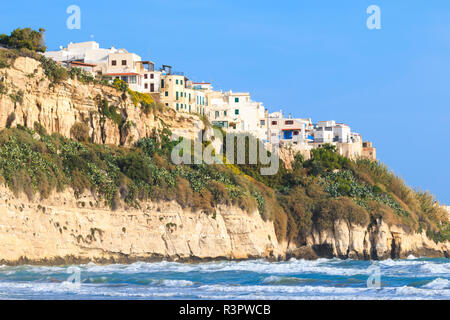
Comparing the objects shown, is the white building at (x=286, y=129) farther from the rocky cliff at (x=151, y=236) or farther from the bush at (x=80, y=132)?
the bush at (x=80, y=132)

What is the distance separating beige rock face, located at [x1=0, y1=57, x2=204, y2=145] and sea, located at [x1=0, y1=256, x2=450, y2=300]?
11178 mm

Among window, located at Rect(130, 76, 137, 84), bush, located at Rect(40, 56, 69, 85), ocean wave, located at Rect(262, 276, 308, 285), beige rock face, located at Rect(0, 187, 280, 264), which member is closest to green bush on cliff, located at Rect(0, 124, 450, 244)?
beige rock face, located at Rect(0, 187, 280, 264)

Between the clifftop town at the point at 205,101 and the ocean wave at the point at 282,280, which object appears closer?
the ocean wave at the point at 282,280

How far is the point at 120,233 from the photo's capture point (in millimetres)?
48781

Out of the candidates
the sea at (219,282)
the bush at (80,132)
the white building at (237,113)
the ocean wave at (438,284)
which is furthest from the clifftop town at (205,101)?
the ocean wave at (438,284)

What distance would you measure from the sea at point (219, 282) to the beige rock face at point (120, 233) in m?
1.41

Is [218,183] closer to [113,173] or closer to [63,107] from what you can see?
[113,173]

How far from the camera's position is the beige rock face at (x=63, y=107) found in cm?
4978

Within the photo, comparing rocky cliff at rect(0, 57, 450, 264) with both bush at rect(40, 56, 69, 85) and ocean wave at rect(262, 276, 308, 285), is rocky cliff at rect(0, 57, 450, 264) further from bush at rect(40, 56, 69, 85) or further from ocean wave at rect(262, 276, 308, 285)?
ocean wave at rect(262, 276, 308, 285)

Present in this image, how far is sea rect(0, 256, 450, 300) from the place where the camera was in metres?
30.7

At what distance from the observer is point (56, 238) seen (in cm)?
4425

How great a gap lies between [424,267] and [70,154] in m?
22.4
